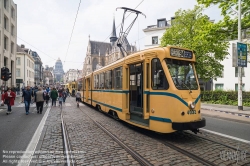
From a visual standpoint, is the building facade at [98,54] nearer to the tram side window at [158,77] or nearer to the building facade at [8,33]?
the building facade at [8,33]

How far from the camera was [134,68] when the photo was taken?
25.1 ft

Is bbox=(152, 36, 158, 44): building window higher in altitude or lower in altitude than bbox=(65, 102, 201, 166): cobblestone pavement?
higher

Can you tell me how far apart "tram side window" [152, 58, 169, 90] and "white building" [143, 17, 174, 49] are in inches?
1393

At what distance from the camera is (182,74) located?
241 inches

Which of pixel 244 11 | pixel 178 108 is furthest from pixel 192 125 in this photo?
pixel 244 11

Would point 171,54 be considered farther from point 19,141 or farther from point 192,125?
point 19,141

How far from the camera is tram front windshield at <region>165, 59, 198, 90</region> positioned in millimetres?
5949

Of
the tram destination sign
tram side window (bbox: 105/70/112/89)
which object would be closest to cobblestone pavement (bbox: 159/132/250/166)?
the tram destination sign

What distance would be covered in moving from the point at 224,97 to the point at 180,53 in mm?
13989

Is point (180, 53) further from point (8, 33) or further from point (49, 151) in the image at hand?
point (8, 33)

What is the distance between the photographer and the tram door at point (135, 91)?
729 centimetres

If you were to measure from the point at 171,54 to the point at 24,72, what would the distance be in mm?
50527

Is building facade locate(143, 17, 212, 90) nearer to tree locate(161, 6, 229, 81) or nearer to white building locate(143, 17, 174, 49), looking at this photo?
white building locate(143, 17, 174, 49)

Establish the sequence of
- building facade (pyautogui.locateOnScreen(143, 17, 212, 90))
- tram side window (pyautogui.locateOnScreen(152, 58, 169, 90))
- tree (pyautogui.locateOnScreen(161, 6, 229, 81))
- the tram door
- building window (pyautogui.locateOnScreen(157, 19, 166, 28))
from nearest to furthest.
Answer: tram side window (pyautogui.locateOnScreen(152, 58, 169, 90)) < the tram door < tree (pyautogui.locateOnScreen(161, 6, 229, 81)) < building facade (pyautogui.locateOnScreen(143, 17, 212, 90)) < building window (pyautogui.locateOnScreen(157, 19, 166, 28))
